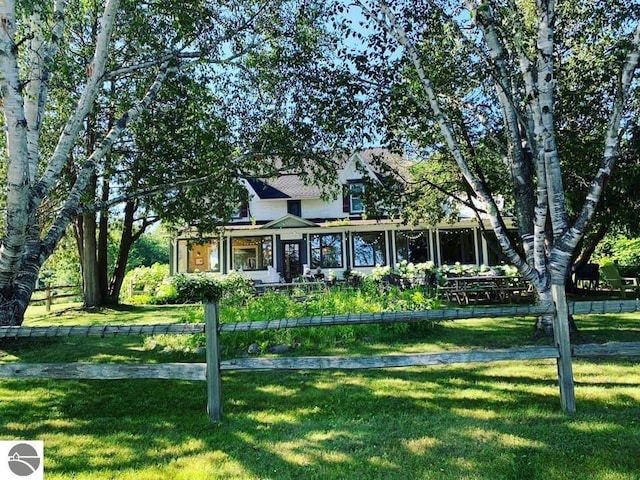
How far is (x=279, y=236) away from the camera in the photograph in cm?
2298

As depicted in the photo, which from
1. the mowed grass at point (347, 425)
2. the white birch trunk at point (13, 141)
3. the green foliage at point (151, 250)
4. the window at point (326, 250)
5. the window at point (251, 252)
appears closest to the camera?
the mowed grass at point (347, 425)

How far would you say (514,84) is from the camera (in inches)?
290

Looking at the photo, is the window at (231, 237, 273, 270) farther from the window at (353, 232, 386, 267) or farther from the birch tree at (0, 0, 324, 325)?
the birch tree at (0, 0, 324, 325)

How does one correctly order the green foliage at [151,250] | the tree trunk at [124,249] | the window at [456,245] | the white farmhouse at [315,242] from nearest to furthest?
the tree trunk at [124,249] < the white farmhouse at [315,242] < the window at [456,245] < the green foliage at [151,250]

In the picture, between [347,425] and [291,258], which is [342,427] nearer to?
[347,425]

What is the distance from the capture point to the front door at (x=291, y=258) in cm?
2305

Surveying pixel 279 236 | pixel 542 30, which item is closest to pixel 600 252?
pixel 279 236

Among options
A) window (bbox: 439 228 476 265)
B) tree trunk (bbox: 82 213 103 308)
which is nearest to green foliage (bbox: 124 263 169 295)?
tree trunk (bbox: 82 213 103 308)

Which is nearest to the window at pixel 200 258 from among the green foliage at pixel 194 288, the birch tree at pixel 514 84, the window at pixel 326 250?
the green foliage at pixel 194 288

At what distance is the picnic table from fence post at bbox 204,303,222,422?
10215 millimetres

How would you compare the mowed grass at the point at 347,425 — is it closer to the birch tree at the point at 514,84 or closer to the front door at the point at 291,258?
the birch tree at the point at 514,84

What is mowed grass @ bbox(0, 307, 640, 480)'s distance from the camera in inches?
124

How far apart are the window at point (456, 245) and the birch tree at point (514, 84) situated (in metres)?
13.4

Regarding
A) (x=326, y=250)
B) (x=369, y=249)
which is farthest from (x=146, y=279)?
(x=369, y=249)
